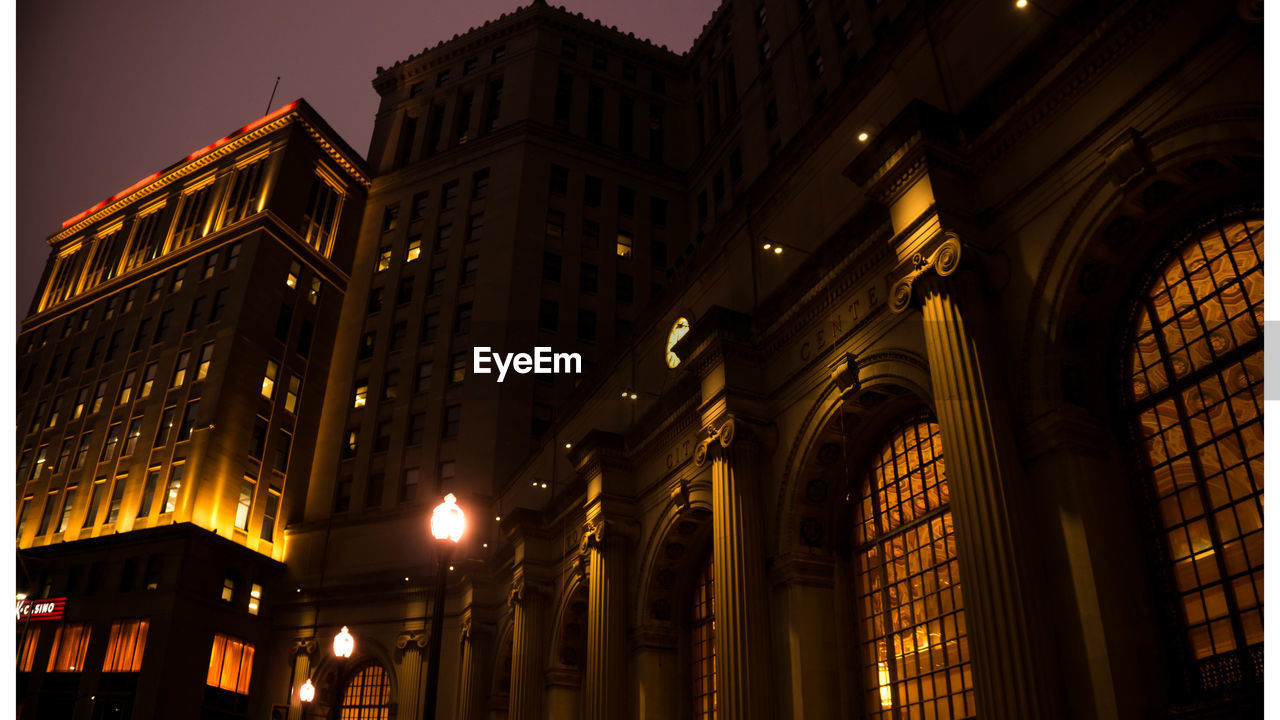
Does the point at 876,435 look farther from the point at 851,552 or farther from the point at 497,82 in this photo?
the point at 497,82

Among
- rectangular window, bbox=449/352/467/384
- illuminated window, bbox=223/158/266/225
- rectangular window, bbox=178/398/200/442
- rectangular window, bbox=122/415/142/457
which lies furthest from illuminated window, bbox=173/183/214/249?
rectangular window, bbox=449/352/467/384

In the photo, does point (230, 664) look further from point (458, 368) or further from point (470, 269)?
point (470, 269)

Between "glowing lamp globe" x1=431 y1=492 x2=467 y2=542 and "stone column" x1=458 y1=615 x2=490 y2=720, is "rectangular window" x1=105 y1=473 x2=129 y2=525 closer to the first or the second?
"stone column" x1=458 y1=615 x2=490 y2=720

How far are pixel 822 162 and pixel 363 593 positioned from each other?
115ft

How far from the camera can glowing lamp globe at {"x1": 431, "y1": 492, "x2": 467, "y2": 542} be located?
11.8m

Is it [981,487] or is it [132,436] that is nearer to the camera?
[981,487]

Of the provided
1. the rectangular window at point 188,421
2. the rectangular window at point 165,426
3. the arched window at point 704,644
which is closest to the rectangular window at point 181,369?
the rectangular window at point 165,426

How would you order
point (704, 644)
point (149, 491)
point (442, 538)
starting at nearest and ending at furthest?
point (442, 538) < point (704, 644) < point (149, 491)

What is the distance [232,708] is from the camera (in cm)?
4441

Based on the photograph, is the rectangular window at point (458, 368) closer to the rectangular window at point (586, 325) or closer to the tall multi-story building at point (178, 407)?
the rectangular window at point (586, 325)

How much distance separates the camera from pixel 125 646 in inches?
1714

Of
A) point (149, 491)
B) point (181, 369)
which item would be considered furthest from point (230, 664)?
point (181, 369)

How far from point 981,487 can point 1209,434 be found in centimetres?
310

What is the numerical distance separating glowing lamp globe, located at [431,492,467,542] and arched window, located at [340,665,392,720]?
34919 mm
